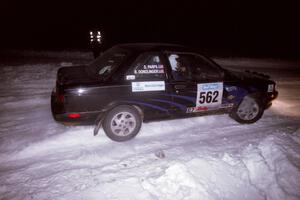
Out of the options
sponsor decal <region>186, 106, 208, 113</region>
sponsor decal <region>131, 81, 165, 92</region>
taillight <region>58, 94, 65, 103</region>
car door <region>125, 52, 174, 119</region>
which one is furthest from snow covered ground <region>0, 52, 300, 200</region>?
sponsor decal <region>131, 81, 165, 92</region>

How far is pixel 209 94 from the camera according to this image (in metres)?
5.49

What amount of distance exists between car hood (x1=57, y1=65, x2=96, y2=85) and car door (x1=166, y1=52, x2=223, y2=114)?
1501mm

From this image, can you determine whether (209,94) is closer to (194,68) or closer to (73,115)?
(194,68)

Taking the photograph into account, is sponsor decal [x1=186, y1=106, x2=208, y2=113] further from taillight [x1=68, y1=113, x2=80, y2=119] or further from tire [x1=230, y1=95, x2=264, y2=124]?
taillight [x1=68, y1=113, x2=80, y2=119]

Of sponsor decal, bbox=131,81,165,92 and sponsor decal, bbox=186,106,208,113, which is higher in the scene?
sponsor decal, bbox=131,81,165,92

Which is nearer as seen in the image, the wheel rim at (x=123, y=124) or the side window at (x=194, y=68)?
the wheel rim at (x=123, y=124)

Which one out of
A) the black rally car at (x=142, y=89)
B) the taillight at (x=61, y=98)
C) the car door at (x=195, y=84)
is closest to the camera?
the taillight at (x=61, y=98)

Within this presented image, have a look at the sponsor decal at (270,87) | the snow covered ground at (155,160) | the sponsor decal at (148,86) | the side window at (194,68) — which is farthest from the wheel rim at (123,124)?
the sponsor decal at (270,87)

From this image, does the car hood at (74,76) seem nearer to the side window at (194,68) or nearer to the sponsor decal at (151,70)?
the sponsor decal at (151,70)

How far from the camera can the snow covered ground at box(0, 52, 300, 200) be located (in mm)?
3654

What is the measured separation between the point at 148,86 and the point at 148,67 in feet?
1.10

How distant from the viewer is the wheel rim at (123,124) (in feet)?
16.1

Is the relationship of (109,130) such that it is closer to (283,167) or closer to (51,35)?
(283,167)

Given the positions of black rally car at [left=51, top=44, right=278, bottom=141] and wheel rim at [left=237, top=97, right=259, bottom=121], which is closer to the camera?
black rally car at [left=51, top=44, right=278, bottom=141]
